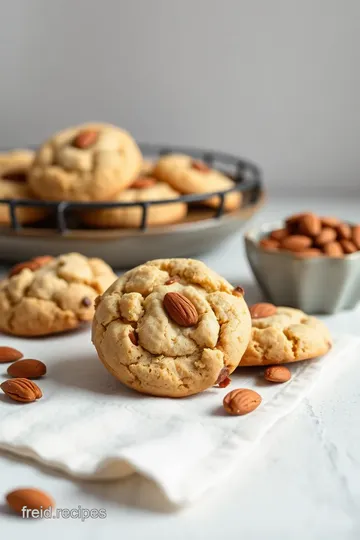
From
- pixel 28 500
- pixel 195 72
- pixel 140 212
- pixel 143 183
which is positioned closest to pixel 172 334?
pixel 28 500

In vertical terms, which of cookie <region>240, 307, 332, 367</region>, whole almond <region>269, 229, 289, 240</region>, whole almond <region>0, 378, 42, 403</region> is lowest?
whole almond <region>0, 378, 42, 403</region>

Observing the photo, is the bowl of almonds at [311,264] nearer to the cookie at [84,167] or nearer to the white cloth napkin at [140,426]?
the white cloth napkin at [140,426]

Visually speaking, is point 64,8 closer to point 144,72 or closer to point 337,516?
point 144,72

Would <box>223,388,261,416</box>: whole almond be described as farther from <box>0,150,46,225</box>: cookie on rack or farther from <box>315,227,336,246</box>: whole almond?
<box>0,150,46,225</box>: cookie on rack

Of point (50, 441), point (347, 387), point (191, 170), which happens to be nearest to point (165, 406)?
point (50, 441)

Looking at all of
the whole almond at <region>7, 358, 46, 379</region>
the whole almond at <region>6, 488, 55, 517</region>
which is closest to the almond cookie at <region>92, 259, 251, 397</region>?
the whole almond at <region>7, 358, 46, 379</region>
